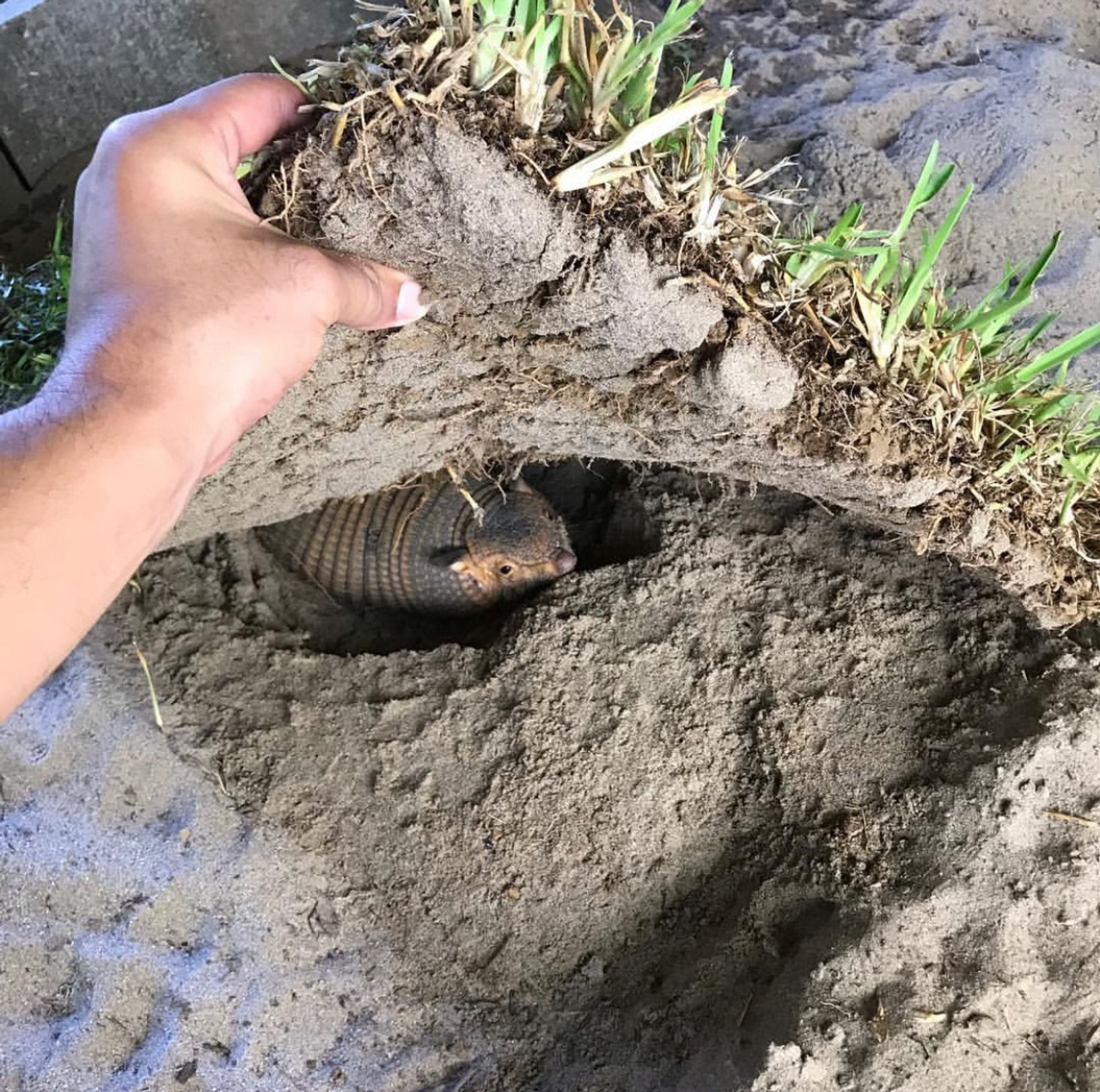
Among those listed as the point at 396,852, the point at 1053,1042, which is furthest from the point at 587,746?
the point at 1053,1042

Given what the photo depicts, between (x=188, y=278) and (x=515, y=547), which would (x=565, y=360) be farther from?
(x=515, y=547)

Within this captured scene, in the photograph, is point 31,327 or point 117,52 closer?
point 31,327

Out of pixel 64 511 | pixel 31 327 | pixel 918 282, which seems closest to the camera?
pixel 64 511

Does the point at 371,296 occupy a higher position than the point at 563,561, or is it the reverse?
the point at 371,296

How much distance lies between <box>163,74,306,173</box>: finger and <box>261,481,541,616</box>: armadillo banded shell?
54.8 inches

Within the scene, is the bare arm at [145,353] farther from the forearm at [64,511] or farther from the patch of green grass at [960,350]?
the patch of green grass at [960,350]

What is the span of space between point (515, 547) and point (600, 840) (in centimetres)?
108

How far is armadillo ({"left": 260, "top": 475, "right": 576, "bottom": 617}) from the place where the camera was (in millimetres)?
2648

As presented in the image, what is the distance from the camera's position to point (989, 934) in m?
1.57

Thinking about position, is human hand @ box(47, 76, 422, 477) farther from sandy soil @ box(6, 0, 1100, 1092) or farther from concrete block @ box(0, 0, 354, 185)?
concrete block @ box(0, 0, 354, 185)

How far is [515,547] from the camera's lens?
2711mm

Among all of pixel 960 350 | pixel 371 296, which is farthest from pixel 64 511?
pixel 960 350

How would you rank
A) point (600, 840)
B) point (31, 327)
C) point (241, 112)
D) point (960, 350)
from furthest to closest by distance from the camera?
point (600, 840)
point (31, 327)
point (960, 350)
point (241, 112)

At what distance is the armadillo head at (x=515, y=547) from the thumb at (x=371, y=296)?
4.36ft
